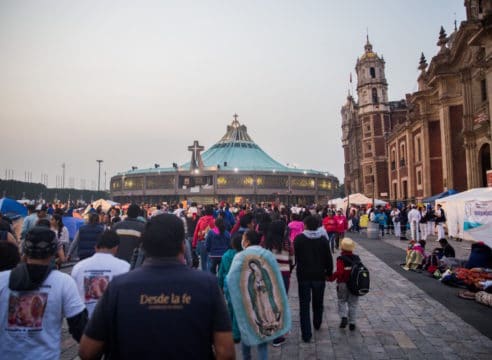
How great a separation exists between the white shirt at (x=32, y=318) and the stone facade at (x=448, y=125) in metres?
21.7

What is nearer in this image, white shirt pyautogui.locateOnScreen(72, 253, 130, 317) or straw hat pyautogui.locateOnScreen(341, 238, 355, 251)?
white shirt pyautogui.locateOnScreen(72, 253, 130, 317)

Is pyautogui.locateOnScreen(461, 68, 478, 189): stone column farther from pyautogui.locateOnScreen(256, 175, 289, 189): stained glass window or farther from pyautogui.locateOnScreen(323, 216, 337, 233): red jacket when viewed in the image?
pyautogui.locateOnScreen(256, 175, 289, 189): stained glass window

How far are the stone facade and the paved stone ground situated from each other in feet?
54.7

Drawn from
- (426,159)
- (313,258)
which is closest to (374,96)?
(426,159)

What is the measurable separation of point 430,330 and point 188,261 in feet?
13.5

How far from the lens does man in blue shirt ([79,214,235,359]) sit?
6.72 feet

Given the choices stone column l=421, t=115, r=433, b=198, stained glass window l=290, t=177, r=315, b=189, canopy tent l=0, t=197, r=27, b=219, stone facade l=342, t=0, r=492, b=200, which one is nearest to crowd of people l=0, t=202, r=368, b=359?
canopy tent l=0, t=197, r=27, b=219

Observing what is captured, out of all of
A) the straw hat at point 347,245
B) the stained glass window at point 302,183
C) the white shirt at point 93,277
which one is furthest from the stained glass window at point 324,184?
the white shirt at point 93,277

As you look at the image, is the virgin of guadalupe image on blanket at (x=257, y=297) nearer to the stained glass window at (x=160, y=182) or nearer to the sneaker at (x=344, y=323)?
the sneaker at (x=344, y=323)

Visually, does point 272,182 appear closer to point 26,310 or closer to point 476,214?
point 476,214

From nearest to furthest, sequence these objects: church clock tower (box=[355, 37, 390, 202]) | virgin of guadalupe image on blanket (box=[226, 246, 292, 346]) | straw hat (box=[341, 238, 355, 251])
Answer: virgin of guadalupe image on blanket (box=[226, 246, 292, 346]) < straw hat (box=[341, 238, 355, 251]) < church clock tower (box=[355, 37, 390, 202])

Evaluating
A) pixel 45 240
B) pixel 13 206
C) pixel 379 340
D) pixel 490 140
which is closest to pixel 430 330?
pixel 379 340

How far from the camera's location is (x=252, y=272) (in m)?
4.25

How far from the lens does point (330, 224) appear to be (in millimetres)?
15000
